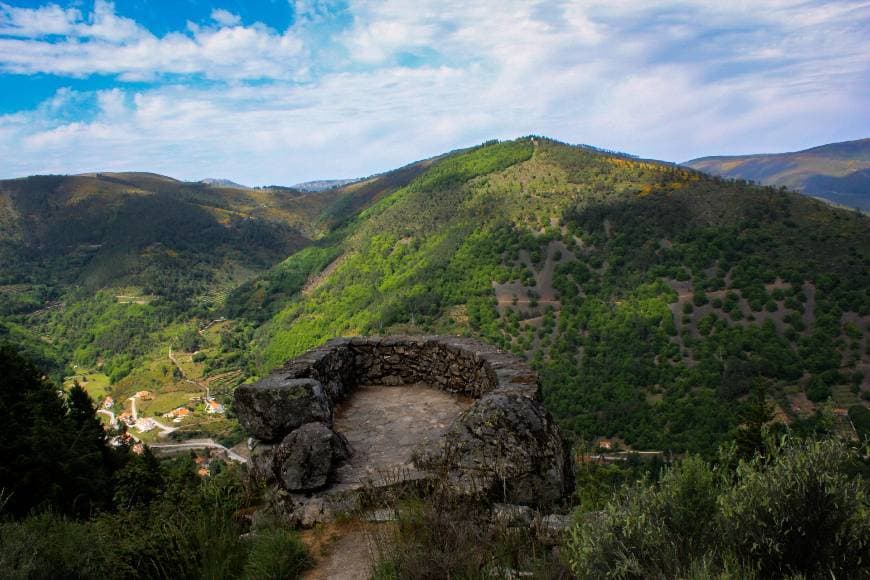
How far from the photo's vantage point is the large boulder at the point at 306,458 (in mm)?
5582

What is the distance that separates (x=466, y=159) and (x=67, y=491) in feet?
360

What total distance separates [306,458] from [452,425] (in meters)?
1.79

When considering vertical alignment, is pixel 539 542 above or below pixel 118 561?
below

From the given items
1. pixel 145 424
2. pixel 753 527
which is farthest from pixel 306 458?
pixel 145 424

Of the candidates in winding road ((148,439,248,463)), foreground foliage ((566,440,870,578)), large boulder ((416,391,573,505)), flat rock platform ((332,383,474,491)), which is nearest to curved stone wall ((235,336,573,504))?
large boulder ((416,391,573,505))

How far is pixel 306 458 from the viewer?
18.5 feet

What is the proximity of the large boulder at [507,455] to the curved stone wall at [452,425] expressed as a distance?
0.4 inches

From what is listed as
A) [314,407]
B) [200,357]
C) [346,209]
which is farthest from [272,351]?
[346,209]

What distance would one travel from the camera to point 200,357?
90688 mm

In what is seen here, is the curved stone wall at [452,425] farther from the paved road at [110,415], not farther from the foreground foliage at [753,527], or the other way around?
the paved road at [110,415]

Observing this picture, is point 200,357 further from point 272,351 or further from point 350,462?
point 350,462

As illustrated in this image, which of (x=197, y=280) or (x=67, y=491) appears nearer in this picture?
(x=67, y=491)

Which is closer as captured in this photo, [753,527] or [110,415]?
[753,527]

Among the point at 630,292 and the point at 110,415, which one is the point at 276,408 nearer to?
the point at 630,292
